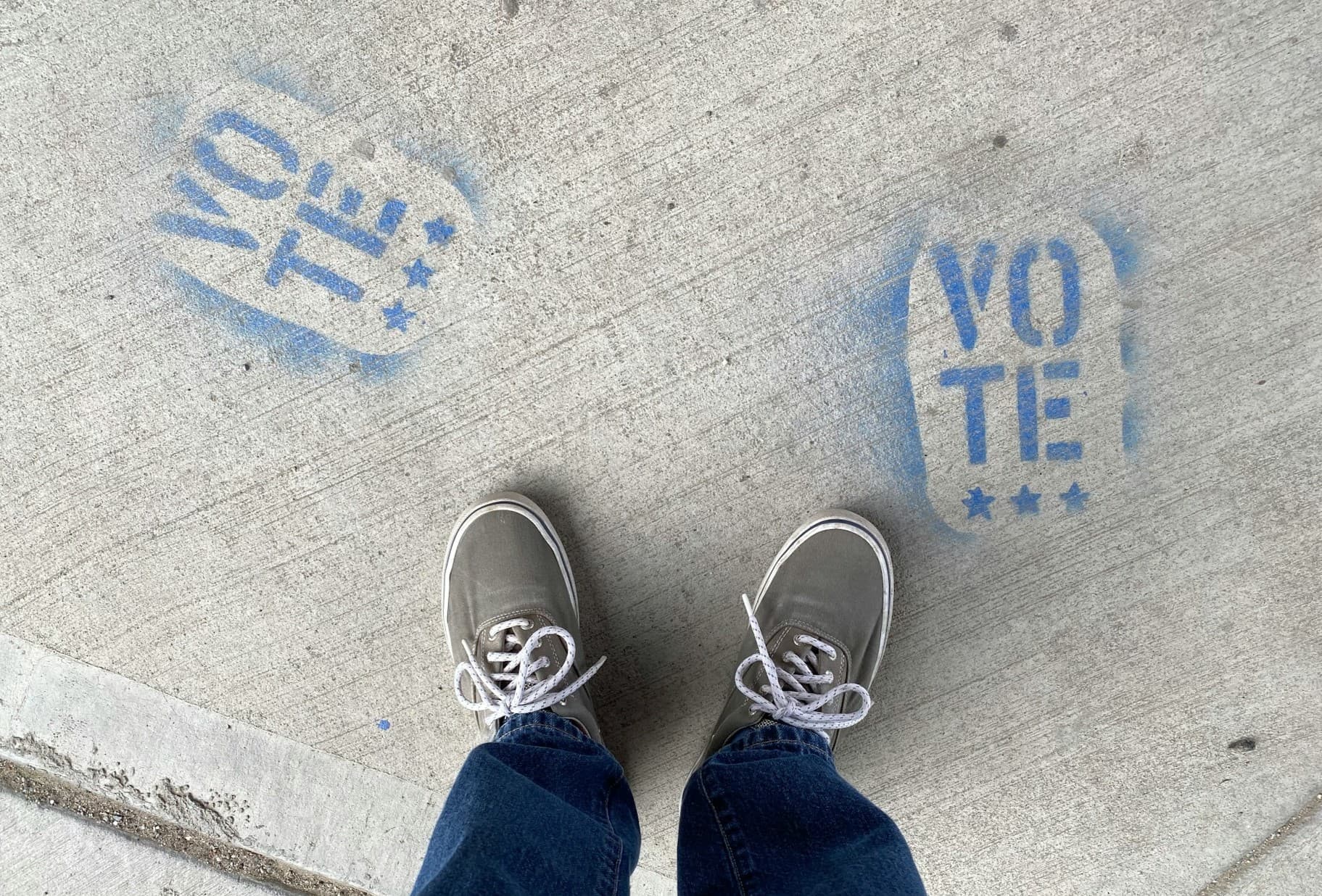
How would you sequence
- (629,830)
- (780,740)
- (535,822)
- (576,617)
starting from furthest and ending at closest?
(576,617), (780,740), (629,830), (535,822)

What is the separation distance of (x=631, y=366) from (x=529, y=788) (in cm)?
82

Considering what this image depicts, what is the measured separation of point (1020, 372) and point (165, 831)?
7.04 ft

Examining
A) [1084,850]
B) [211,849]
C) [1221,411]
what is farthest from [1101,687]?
[211,849]

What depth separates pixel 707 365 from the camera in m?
1.56

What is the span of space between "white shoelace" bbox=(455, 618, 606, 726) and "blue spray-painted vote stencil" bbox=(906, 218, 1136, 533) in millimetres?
844

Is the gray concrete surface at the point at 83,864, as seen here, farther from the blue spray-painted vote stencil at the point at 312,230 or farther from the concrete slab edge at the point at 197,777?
the blue spray-painted vote stencil at the point at 312,230

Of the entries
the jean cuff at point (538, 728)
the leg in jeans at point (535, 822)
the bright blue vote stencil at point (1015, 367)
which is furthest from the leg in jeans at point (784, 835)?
the bright blue vote stencil at point (1015, 367)

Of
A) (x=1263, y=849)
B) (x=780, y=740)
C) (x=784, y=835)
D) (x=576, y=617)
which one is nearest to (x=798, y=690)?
(x=780, y=740)

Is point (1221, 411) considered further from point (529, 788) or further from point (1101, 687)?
point (529, 788)

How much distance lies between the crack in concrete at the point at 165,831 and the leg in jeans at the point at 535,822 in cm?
67

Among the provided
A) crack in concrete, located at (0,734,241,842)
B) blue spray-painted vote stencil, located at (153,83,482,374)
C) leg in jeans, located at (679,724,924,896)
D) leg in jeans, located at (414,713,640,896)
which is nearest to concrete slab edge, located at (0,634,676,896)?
crack in concrete, located at (0,734,241,842)

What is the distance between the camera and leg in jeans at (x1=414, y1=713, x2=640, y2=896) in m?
1.11

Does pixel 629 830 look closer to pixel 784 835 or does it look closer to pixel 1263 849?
pixel 784 835

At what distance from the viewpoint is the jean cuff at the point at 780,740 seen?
1469mm
